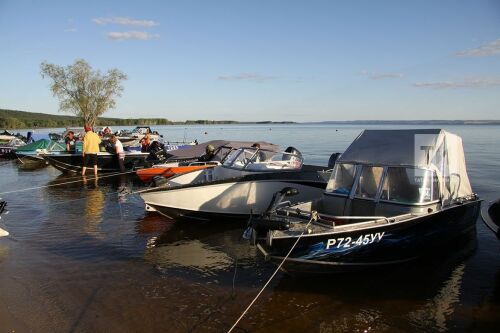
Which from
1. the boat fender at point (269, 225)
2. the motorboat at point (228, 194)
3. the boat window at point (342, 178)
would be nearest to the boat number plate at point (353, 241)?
the boat fender at point (269, 225)

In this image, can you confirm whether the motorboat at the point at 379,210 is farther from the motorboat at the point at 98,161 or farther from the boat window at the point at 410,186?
the motorboat at the point at 98,161

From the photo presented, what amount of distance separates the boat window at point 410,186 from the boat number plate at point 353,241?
1300mm

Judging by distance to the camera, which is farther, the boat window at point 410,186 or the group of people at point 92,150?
the group of people at point 92,150

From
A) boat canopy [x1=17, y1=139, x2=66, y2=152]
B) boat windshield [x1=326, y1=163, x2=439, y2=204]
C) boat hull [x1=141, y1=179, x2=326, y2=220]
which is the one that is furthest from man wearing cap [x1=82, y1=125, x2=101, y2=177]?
boat windshield [x1=326, y1=163, x2=439, y2=204]

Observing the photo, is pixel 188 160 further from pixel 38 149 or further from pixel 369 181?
pixel 38 149

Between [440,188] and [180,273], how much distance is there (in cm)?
515

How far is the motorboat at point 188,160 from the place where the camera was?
615 inches

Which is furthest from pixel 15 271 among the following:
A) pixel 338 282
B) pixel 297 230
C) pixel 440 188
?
pixel 440 188

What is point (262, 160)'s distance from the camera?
41.0 feet

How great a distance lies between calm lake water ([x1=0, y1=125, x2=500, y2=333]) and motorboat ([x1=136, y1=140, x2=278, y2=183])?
515 centimetres

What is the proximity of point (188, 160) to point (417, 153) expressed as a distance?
11.5 m

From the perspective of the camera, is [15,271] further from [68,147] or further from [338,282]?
[68,147]

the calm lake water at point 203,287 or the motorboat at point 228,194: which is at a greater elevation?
the motorboat at point 228,194

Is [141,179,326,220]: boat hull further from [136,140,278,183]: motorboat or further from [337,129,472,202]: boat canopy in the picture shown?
[136,140,278,183]: motorboat
